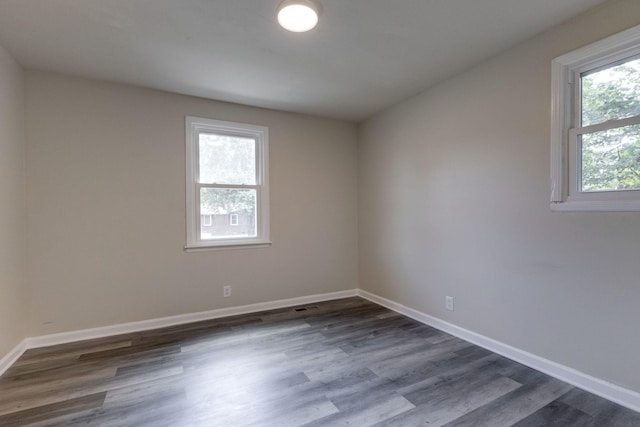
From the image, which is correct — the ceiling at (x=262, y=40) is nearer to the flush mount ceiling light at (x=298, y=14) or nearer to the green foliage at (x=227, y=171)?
the flush mount ceiling light at (x=298, y=14)

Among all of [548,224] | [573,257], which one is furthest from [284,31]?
[573,257]

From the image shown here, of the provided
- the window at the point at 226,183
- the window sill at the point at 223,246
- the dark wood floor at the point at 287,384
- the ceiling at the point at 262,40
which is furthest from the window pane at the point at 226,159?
the dark wood floor at the point at 287,384

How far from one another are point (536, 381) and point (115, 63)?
4.06 m

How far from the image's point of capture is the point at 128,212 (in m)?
2.97

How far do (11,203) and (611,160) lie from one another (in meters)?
4.37

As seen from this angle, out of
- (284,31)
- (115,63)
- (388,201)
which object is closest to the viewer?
(284,31)

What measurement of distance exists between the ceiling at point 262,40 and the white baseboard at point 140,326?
7.81ft

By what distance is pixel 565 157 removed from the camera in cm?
206

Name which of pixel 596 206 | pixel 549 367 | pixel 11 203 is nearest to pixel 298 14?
pixel 596 206

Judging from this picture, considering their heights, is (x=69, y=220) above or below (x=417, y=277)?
above

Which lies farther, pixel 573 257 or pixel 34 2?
pixel 573 257

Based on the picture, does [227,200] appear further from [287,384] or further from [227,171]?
[287,384]

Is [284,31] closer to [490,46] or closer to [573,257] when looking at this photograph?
[490,46]

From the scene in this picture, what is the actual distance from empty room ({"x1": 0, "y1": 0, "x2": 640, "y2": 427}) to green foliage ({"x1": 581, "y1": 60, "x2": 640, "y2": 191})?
12 millimetres
